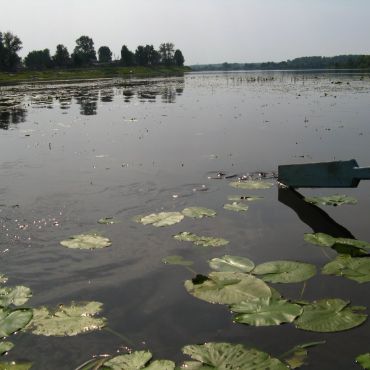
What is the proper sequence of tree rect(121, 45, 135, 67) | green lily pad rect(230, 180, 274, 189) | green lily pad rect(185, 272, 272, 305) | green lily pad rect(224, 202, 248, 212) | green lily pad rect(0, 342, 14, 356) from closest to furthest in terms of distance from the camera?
green lily pad rect(0, 342, 14, 356) < green lily pad rect(185, 272, 272, 305) < green lily pad rect(224, 202, 248, 212) < green lily pad rect(230, 180, 274, 189) < tree rect(121, 45, 135, 67)

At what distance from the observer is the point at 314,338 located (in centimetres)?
348

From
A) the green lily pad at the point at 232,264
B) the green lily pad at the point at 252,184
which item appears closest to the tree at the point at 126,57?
the green lily pad at the point at 252,184

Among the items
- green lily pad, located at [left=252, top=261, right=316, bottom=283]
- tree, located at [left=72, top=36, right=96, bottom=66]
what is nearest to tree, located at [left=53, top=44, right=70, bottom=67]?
tree, located at [left=72, top=36, right=96, bottom=66]

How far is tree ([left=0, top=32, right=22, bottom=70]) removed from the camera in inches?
3841

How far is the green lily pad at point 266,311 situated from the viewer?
139 inches

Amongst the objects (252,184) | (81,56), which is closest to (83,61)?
(81,56)

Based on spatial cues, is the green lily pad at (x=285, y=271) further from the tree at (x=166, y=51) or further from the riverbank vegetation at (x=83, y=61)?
the tree at (x=166, y=51)

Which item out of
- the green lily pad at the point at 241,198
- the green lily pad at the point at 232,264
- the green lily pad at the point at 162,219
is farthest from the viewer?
the green lily pad at the point at 241,198

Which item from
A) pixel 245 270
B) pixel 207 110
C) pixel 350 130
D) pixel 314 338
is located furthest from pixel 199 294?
pixel 207 110

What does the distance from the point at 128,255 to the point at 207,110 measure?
16.7 m

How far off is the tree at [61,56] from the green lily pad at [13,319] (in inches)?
4710

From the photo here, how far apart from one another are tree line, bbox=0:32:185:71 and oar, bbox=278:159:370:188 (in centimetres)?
10359

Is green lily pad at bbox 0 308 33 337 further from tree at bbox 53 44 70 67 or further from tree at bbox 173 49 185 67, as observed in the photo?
tree at bbox 173 49 185 67

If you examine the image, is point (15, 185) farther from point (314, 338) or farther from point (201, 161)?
point (314, 338)
